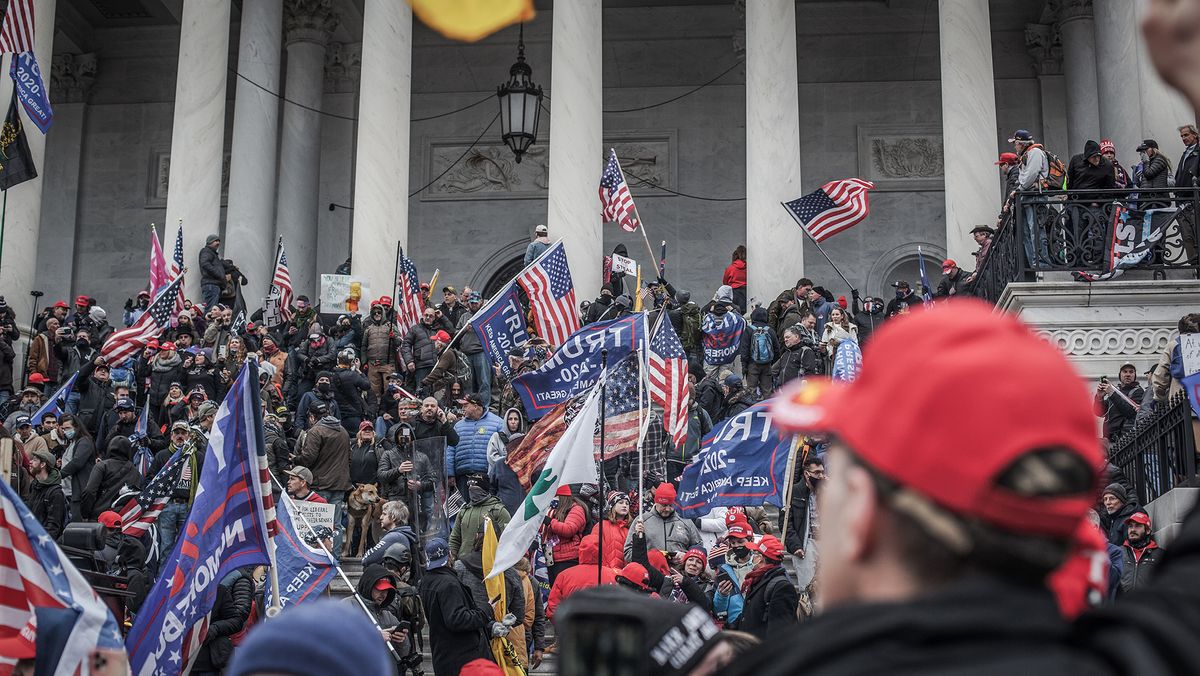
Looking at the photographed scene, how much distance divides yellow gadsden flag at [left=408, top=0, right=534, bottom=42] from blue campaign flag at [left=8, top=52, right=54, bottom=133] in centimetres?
718

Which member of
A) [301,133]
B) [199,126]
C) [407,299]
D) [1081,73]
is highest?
[1081,73]

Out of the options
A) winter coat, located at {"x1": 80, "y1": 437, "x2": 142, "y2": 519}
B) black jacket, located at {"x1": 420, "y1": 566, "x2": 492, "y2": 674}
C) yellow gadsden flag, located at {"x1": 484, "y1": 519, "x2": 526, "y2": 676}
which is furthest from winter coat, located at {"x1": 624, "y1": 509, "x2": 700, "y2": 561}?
winter coat, located at {"x1": 80, "y1": 437, "x2": 142, "y2": 519}

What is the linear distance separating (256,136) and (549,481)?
20.5 m

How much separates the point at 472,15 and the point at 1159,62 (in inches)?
1095

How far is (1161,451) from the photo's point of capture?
13.1 meters

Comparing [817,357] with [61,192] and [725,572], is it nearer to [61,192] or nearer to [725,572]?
[725,572]

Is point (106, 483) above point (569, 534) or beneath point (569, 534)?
above

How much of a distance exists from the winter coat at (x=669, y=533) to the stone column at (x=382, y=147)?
12.5 metres

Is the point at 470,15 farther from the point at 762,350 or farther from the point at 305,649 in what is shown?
the point at 305,649

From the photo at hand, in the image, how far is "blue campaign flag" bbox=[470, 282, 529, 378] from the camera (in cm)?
1792

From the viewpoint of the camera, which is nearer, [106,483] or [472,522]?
[472,522]

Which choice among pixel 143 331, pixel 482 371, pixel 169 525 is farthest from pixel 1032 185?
pixel 143 331

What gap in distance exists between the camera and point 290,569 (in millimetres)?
11703

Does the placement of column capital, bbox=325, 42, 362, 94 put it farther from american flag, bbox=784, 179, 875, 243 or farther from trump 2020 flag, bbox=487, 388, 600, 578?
trump 2020 flag, bbox=487, 388, 600, 578
